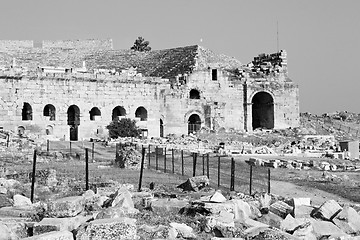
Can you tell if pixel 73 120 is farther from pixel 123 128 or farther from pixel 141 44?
pixel 141 44

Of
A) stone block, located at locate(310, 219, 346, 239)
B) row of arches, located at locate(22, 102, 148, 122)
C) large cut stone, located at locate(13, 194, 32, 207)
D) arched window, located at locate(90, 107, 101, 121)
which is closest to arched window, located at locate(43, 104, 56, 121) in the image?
row of arches, located at locate(22, 102, 148, 122)

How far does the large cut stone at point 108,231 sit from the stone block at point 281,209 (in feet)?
15.3

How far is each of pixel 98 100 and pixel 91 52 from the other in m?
18.7

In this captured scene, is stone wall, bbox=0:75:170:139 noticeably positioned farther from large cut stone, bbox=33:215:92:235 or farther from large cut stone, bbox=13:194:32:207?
large cut stone, bbox=33:215:92:235

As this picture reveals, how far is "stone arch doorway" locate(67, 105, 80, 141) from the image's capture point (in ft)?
142

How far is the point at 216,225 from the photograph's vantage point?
11.1 metres

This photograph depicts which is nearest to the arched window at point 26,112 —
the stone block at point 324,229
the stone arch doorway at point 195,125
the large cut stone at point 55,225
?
the stone arch doorway at point 195,125

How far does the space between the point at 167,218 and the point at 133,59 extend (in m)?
47.6

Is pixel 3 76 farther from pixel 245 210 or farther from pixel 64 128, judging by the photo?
pixel 245 210

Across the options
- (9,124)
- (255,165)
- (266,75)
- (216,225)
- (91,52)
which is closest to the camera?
(216,225)

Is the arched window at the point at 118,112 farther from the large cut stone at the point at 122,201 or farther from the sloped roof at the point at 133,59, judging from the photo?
the large cut stone at the point at 122,201

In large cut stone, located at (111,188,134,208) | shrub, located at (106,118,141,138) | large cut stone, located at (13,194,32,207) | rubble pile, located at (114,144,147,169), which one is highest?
shrub, located at (106,118,141,138)

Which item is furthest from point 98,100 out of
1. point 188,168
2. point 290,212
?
point 290,212

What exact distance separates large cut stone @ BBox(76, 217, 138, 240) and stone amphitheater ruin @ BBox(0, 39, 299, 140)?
105ft
